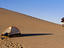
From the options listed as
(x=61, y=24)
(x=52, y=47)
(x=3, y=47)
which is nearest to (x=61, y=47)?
(x=52, y=47)

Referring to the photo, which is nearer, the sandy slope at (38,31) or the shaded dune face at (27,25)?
the sandy slope at (38,31)

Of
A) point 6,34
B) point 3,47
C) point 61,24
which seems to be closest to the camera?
point 3,47

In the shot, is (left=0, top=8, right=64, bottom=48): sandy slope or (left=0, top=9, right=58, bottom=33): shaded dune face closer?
(left=0, top=8, right=64, bottom=48): sandy slope

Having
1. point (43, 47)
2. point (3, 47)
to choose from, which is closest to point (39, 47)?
point (43, 47)

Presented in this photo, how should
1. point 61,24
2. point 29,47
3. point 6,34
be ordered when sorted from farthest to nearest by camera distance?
point 61,24
point 6,34
point 29,47

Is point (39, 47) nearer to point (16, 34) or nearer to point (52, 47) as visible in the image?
point (52, 47)

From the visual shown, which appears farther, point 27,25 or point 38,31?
point 27,25

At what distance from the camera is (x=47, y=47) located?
8883 millimetres

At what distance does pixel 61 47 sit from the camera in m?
9.16

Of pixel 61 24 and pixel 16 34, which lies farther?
pixel 61 24

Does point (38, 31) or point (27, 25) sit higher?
point (27, 25)

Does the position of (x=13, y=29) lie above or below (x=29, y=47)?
above

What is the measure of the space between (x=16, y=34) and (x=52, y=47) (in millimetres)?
5585

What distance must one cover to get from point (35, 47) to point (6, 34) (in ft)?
16.7
